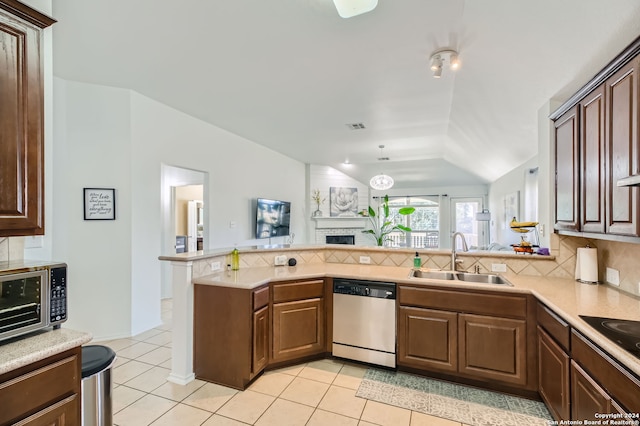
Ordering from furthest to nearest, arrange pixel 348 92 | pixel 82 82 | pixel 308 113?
pixel 308 113
pixel 348 92
pixel 82 82

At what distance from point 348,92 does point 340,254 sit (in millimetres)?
1961

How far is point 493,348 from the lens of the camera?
2.29 metres

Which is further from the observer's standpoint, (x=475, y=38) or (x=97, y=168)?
(x=97, y=168)

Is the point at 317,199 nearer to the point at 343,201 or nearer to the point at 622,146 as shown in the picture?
the point at 343,201

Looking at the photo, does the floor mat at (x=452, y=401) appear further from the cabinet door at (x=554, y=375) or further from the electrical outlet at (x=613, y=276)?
the electrical outlet at (x=613, y=276)

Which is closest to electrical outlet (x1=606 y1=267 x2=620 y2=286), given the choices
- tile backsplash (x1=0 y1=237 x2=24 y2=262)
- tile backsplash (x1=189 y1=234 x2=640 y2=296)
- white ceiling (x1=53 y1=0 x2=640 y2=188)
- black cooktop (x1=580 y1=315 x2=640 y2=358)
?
tile backsplash (x1=189 y1=234 x2=640 y2=296)

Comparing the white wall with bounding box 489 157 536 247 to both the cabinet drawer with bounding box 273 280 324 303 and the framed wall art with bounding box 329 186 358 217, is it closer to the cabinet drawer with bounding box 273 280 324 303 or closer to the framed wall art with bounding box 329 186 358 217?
the framed wall art with bounding box 329 186 358 217

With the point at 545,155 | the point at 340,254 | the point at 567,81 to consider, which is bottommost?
the point at 340,254

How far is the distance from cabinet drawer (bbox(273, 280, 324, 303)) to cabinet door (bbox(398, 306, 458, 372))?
2.56 ft

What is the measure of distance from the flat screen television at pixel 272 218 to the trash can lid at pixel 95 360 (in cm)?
397

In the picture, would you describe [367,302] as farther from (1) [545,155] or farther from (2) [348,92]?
(2) [348,92]

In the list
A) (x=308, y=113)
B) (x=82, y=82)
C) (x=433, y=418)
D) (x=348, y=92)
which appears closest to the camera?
(x=433, y=418)

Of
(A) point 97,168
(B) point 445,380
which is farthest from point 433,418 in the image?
(A) point 97,168

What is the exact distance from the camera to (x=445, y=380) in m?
2.52
